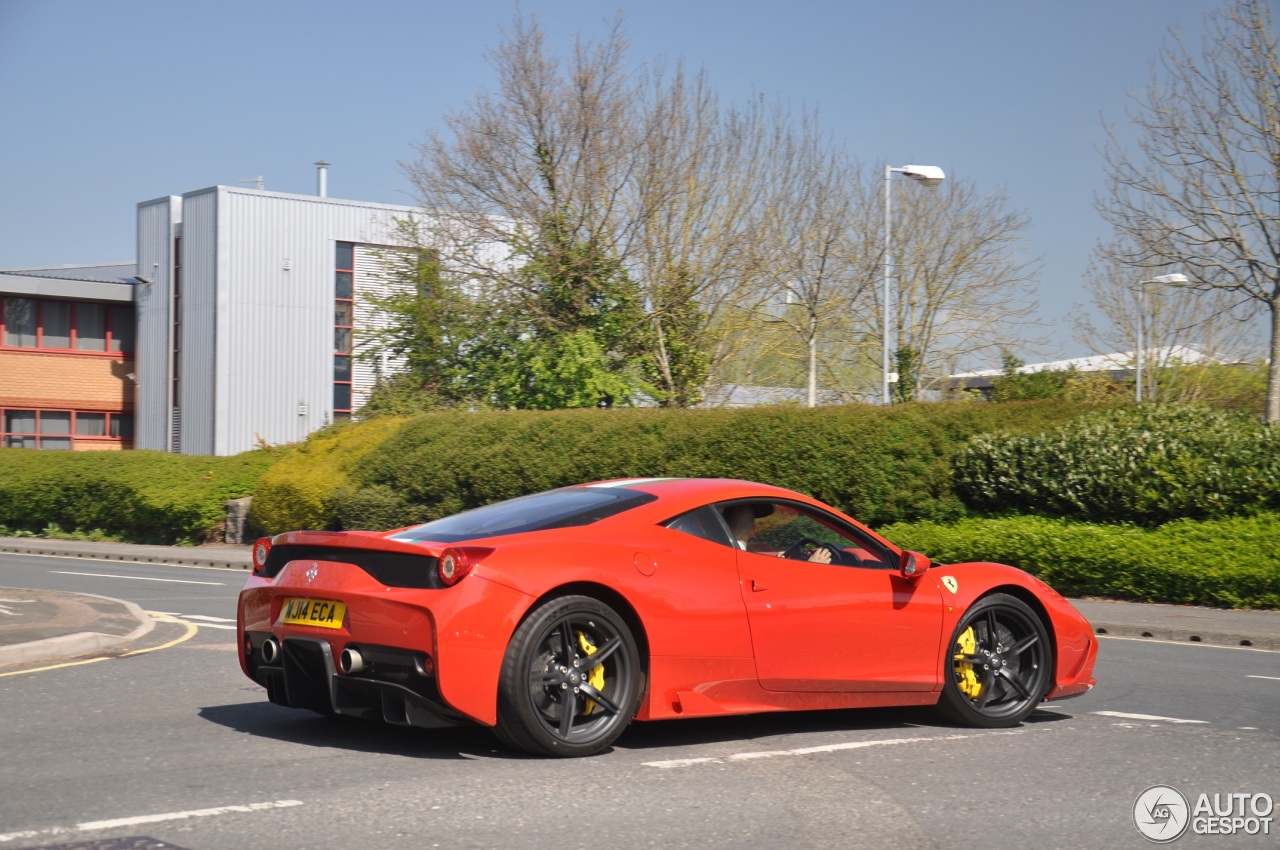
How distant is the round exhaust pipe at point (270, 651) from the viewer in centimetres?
630

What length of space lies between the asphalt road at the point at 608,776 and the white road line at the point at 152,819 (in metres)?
0.02

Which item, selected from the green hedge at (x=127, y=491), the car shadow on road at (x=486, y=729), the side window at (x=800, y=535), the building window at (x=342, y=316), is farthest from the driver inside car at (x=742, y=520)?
the building window at (x=342, y=316)

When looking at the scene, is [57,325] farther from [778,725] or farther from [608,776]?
[608,776]

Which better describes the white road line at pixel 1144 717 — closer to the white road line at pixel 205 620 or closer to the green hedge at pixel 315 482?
the white road line at pixel 205 620

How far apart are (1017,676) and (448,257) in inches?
950

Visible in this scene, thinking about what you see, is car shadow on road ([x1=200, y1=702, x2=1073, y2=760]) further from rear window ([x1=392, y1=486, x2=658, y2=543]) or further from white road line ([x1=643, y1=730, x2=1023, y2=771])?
rear window ([x1=392, y1=486, x2=658, y2=543])

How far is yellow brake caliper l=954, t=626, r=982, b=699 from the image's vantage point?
7477mm

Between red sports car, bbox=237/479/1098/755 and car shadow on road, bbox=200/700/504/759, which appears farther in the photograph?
car shadow on road, bbox=200/700/504/759

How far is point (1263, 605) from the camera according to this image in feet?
52.0

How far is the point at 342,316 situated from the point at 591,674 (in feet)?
155

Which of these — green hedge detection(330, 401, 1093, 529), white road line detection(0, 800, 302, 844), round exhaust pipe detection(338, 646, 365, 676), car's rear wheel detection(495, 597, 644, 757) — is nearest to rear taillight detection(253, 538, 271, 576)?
round exhaust pipe detection(338, 646, 365, 676)

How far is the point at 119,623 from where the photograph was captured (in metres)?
11.9

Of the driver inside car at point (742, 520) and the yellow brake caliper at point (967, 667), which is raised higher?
the driver inside car at point (742, 520)

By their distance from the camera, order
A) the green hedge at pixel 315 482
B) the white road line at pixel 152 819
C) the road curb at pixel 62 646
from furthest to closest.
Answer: the green hedge at pixel 315 482 → the road curb at pixel 62 646 → the white road line at pixel 152 819
